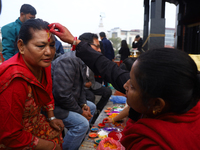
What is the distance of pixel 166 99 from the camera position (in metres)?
0.70

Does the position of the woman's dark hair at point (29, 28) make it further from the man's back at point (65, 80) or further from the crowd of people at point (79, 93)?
the man's back at point (65, 80)

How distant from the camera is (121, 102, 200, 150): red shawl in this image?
655 millimetres

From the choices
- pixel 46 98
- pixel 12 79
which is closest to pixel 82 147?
pixel 46 98

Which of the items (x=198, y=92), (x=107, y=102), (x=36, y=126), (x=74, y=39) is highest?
(x=74, y=39)

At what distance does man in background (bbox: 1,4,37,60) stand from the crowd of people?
1.34 meters

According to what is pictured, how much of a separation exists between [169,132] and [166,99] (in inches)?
5.5

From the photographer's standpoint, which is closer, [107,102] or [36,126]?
[36,126]

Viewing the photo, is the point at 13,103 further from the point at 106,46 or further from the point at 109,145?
the point at 106,46

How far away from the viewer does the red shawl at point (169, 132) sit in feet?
2.15

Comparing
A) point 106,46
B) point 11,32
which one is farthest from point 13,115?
point 106,46

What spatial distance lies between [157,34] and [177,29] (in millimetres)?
961

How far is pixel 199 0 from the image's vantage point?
15.9 ft

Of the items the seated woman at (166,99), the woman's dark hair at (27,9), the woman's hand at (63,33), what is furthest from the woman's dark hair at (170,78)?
the woman's dark hair at (27,9)

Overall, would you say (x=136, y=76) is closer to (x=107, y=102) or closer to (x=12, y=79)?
(x=12, y=79)
